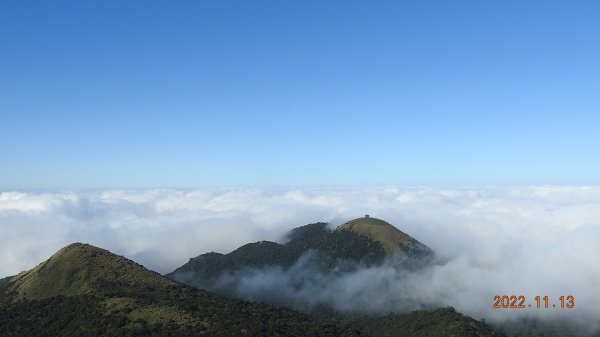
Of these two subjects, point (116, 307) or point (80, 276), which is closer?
point (116, 307)

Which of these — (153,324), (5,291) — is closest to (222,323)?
(153,324)

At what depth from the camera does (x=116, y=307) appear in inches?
4633

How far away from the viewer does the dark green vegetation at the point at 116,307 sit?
109 metres

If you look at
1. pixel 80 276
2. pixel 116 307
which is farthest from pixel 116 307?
pixel 80 276

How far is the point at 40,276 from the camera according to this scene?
497 ft

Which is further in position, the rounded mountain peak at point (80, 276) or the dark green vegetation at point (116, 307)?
the rounded mountain peak at point (80, 276)

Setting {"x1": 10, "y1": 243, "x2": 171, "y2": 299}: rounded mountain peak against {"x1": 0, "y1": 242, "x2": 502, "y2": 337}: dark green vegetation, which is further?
{"x1": 10, "y1": 243, "x2": 171, "y2": 299}: rounded mountain peak

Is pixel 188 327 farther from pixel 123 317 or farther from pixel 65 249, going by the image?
pixel 65 249

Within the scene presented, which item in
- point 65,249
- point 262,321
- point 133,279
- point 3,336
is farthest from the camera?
point 65,249

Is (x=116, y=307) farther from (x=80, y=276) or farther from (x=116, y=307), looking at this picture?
(x=80, y=276)

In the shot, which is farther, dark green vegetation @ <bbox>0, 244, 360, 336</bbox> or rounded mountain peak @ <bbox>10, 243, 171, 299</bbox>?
rounded mountain peak @ <bbox>10, 243, 171, 299</bbox>

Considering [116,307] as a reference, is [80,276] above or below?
above

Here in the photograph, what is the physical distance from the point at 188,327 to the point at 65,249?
80555 millimetres

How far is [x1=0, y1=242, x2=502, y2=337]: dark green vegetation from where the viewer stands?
10938 cm
